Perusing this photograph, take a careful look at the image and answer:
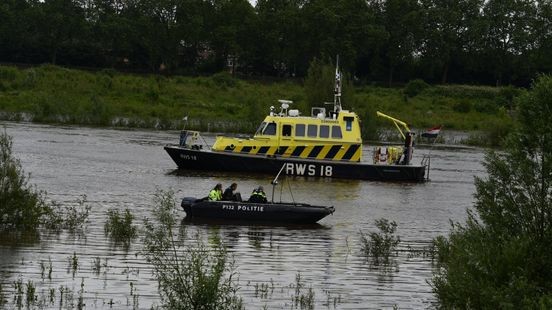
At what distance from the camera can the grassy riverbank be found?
7131 cm

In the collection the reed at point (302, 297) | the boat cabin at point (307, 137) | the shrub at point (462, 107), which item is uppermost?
the shrub at point (462, 107)

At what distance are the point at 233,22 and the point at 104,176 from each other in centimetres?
6633

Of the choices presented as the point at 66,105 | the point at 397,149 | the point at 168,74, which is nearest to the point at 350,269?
the point at 397,149

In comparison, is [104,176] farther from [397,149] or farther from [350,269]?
[350,269]

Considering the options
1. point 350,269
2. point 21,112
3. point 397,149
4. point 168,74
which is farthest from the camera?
point 168,74

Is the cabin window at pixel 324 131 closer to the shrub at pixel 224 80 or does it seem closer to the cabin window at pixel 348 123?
the cabin window at pixel 348 123

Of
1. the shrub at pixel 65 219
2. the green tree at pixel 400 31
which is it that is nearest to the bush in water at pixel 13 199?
the shrub at pixel 65 219

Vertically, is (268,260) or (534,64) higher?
(534,64)

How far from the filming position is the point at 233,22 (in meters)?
108

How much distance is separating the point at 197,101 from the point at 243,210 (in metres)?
52.3

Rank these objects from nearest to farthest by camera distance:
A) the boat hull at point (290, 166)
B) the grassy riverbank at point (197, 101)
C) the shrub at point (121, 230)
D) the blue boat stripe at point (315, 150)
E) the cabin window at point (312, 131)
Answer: the shrub at point (121, 230) < the boat hull at point (290, 166) < the cabin window at point (312, 131) < the blue boat stripe at point (315, 150) < the grassy riverbank at point (197, 101)

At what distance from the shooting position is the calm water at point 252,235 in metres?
22.6

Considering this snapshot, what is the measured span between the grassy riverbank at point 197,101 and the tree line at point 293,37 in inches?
278

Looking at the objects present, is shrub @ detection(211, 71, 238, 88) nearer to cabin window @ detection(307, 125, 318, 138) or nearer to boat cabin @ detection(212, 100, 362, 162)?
boat cabin @ detection(212, 100, 362, 162)
